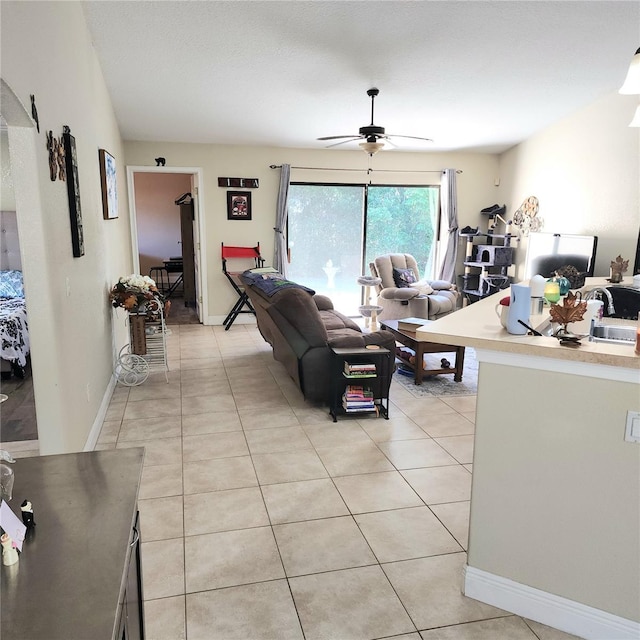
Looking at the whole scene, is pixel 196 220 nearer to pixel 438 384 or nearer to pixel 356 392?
pixel 438 384

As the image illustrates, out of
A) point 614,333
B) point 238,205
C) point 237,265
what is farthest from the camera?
point 237,265

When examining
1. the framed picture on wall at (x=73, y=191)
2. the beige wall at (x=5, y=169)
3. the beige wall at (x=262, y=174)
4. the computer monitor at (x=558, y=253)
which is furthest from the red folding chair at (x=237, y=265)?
the framed picture on wall at (x=73, y=191)

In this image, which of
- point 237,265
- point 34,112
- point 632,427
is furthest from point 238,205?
point 632,427

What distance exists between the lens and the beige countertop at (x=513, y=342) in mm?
1622

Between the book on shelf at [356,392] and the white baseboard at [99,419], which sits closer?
the white baseboard at [99,419]

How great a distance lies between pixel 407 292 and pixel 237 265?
2.42 m

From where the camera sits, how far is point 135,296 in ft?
14.3

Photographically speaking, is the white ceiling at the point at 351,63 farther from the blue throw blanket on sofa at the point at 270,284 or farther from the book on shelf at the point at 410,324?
the book on shelf at the point at 410,324

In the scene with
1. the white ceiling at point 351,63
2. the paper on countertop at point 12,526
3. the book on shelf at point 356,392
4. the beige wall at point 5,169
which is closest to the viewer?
the paper on countertop at point 12,526

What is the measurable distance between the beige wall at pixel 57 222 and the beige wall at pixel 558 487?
6.17ft

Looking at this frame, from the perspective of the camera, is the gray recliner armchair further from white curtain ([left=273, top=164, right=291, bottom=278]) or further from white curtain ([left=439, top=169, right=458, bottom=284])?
→ white curtain ([left=273, top=164, right=291, bottom=278])

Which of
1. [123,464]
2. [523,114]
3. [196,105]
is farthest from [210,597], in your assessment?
[523,114]

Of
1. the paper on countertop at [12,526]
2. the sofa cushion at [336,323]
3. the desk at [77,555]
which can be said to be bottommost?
the sofa cushion at [336,323]

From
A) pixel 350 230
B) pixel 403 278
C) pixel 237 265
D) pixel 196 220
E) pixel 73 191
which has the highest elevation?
pixel 73 191
